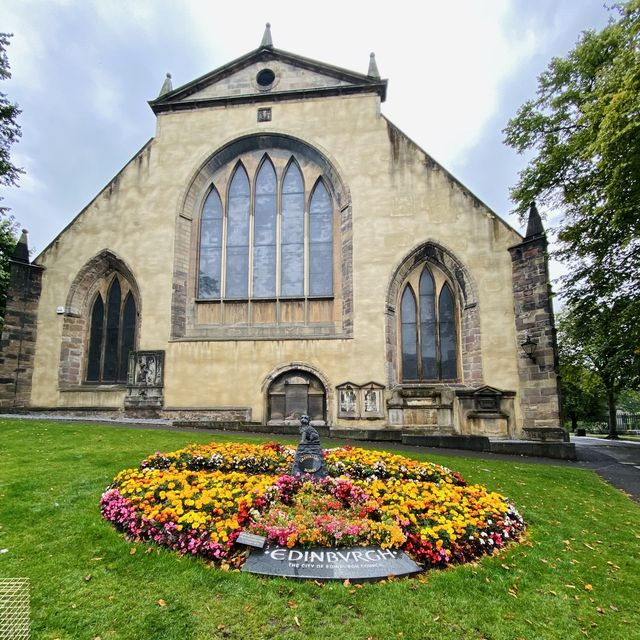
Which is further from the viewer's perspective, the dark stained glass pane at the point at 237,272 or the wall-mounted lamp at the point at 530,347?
the dark stained glass pane at the point at 237,272

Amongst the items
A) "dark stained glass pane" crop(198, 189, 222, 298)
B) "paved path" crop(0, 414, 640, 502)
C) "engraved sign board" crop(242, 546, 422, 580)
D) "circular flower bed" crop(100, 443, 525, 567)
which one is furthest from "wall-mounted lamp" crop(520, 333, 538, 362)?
"dark stained glass pane" crop(198, 189, 222, 298)

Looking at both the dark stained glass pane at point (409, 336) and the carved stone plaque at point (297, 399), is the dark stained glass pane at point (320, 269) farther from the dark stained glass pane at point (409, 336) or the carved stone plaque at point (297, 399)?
the carved stone plaque at point (297, 399)

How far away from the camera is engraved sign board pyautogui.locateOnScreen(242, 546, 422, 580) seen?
4434 millimetres

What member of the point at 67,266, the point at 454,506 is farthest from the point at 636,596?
the point at 67,266

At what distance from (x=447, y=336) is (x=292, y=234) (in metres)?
7.78

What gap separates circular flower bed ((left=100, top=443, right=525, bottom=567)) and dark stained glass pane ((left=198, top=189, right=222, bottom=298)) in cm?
1206

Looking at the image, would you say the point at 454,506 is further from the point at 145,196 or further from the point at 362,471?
the point at 145,196

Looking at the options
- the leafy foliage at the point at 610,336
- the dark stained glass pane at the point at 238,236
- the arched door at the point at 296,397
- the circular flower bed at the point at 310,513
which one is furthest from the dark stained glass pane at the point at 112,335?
the leafy foliage at the point at 610,336

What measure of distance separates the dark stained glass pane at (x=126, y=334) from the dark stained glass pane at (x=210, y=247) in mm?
3187

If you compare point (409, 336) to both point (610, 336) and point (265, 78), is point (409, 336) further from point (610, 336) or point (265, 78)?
point (265, 78)

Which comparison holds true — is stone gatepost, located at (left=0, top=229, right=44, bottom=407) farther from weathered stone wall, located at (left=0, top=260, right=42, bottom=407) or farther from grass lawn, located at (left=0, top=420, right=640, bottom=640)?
grass lawn, located at (left=0, top=420, right=640, bottom=640)

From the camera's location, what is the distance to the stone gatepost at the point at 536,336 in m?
14.7

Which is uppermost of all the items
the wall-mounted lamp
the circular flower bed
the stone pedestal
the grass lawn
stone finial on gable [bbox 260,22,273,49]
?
stone finial on gable [bbox 260,22,273,49]

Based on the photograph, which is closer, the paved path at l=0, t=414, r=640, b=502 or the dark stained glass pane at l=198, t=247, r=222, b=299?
the paved path at l=0, t=414, r=640, b=502
